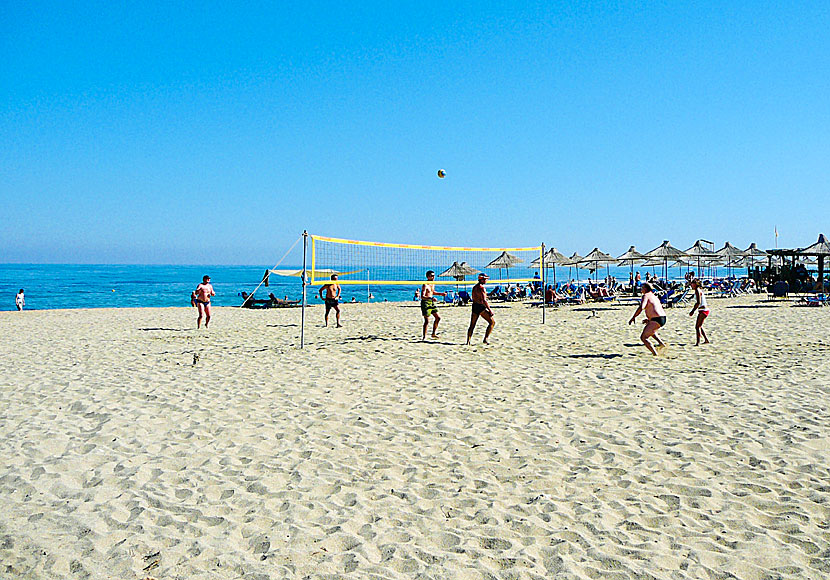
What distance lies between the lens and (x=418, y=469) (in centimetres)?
391

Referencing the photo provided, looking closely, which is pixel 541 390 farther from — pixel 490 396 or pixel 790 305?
pixel 790 305

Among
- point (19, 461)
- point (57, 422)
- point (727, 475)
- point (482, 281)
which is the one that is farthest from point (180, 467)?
point (482, 281)

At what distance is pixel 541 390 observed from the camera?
615 centimetres

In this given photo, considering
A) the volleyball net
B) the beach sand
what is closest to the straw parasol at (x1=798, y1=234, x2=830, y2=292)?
the volleyball net

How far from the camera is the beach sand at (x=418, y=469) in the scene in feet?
9.09

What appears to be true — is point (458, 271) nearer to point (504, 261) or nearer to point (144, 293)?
point (504, 261)

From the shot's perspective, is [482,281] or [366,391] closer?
[366,391]

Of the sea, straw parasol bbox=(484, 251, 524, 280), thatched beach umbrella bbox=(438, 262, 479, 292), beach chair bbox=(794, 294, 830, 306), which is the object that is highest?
straw parasol bbox=(484, 251, 524, 280)

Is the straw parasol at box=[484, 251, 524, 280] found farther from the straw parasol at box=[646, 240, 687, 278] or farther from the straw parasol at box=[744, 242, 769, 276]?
the straw parasol at box=[744, 242, 769, 276]

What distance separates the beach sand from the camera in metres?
2.77

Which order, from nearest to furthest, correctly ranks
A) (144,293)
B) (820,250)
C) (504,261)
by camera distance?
(820,250), (504,261), (144,293)

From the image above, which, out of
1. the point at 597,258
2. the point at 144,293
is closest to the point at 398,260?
the point at 597,258

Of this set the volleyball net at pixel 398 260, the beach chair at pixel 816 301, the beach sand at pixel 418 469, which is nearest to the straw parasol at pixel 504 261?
the volleyball net at pixel 398 260

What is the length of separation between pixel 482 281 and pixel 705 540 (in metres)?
6.86
